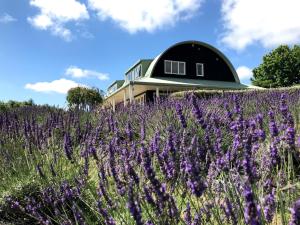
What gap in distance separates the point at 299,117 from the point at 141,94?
2282cm

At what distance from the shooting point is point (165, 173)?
2387 millimetres

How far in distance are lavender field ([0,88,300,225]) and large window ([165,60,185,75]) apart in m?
→ 20.6

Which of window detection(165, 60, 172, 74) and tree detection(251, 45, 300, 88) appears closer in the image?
window detection(165, 60, 172, 74)

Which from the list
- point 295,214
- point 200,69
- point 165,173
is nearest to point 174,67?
point 200,69

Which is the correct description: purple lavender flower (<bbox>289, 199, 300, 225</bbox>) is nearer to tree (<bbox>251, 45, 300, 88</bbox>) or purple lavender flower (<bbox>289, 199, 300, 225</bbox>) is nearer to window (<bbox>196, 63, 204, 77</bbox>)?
window (<bbox>196, 63, 204, 77</bbox>)

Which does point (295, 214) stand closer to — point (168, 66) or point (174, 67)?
point (168, 66)

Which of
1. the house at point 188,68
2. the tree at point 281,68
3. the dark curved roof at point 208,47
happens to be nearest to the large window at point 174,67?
the house at point 188,68

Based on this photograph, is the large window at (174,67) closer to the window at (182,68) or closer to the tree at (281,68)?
the window at (182,68)

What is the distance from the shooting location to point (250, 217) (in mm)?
1161

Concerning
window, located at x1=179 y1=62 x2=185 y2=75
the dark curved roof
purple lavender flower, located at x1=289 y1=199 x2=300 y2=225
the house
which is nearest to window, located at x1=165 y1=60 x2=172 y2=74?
the house

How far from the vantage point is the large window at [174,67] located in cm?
2745

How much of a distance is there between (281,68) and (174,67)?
19.0 metres

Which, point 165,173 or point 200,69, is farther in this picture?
point 200,69

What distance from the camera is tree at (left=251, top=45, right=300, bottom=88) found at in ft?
137
